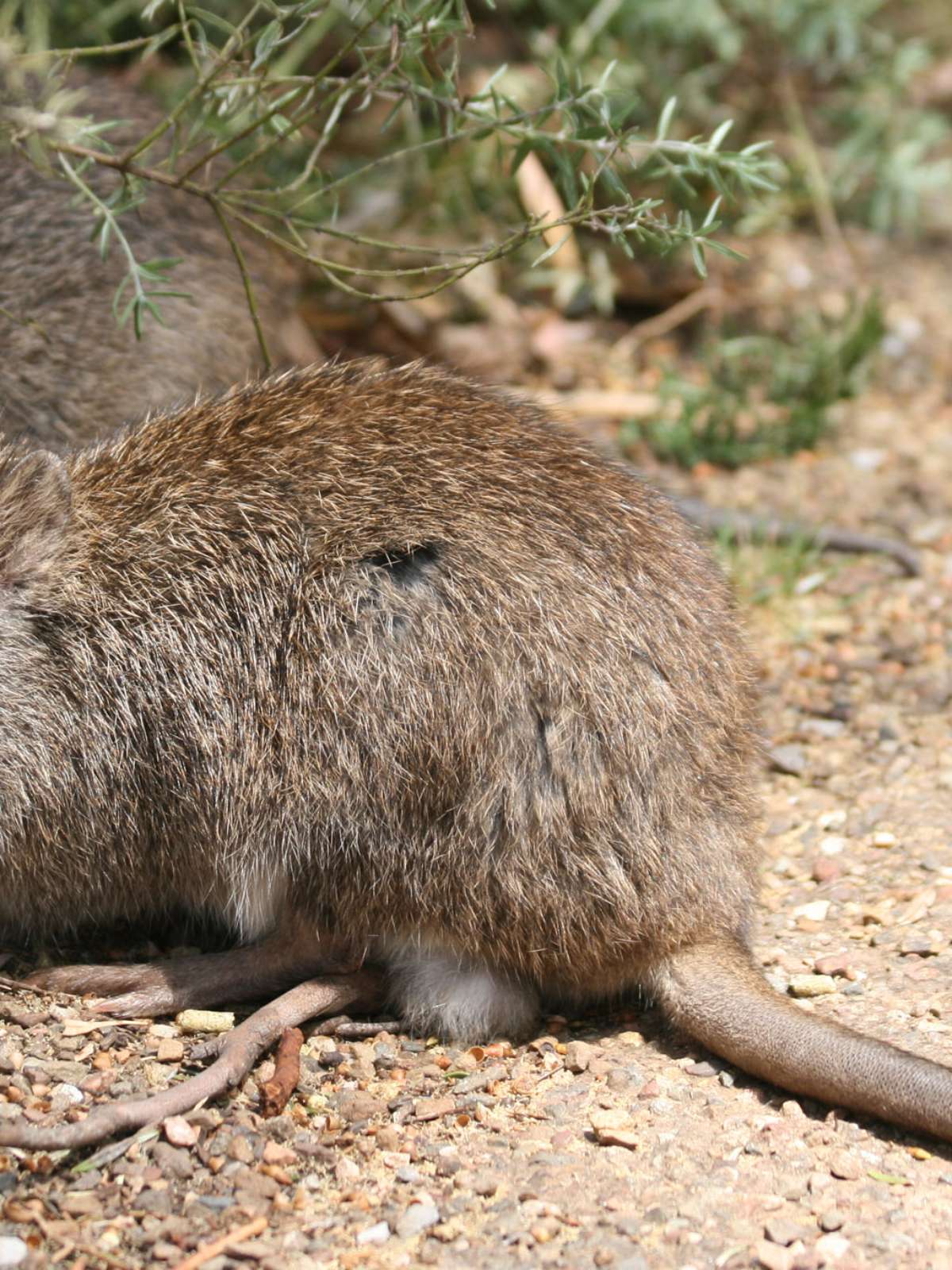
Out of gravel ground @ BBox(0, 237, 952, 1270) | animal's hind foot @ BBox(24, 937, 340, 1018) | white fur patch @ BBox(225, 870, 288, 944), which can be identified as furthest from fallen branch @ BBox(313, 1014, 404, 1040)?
white fur patch @ BBox(225, 870, 288, 944)

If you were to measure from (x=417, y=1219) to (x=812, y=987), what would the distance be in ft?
4.16

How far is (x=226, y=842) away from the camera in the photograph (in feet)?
11.8

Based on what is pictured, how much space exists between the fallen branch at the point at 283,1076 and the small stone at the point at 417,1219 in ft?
1.55

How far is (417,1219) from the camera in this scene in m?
2.94

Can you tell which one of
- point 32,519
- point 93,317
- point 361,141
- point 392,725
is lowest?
point 392,725

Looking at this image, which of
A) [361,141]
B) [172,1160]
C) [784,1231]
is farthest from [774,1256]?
[361,141]

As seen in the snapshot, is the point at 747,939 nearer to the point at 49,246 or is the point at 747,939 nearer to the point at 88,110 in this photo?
the point at 49,246

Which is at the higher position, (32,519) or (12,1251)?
(32,519)

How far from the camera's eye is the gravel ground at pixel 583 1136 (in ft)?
9.37

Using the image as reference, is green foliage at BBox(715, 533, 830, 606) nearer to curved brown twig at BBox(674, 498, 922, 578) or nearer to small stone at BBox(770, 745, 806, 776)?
curved brown twig at BBox(674, 498, 922, 578)

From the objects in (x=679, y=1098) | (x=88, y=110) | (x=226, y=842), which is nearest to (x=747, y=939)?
(x=679, y=1098)

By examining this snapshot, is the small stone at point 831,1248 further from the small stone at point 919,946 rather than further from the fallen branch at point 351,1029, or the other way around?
the fallen branch at point 351,1029

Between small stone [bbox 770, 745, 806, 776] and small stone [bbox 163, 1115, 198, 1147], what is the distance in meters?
2.32

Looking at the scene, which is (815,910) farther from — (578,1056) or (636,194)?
(636,194)
